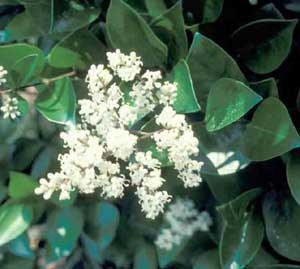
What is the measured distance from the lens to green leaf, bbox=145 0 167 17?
97 cm

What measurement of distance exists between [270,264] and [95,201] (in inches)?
10.8

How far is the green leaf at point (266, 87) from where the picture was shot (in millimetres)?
902

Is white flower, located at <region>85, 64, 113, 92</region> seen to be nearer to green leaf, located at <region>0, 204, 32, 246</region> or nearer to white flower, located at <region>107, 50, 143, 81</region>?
white flower, located at <region>107, 50, 143, 81</region>

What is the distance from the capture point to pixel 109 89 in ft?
2.64

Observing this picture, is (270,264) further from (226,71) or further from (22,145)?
(22,145)

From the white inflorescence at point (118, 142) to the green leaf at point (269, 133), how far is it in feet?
0.39

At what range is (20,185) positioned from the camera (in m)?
1.02

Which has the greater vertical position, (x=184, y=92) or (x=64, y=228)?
(x=184, y=92)

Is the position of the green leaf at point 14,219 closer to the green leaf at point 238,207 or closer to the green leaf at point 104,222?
the green leaf at point 104,222

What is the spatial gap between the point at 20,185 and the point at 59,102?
0.15 meters

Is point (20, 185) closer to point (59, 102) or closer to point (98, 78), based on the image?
point (59, 102)

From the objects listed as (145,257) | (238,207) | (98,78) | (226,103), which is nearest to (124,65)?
(98,78)

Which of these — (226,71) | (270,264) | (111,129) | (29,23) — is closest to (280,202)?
(270,264)

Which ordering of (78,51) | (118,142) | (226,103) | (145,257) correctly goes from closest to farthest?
(118,142) → (226,103) → (78,51) → (145,257)
